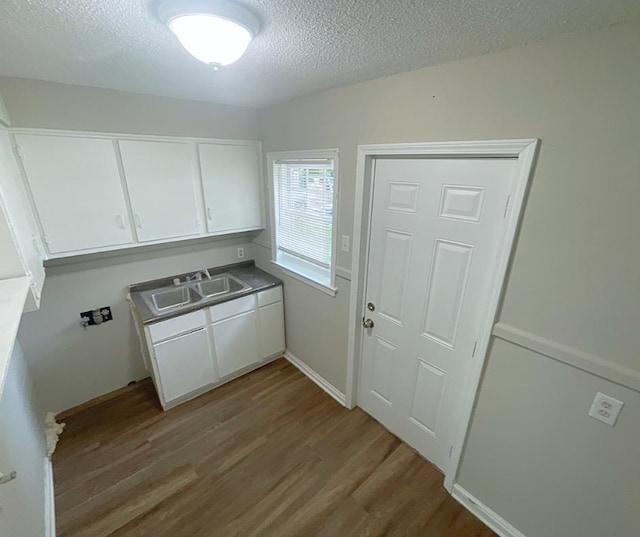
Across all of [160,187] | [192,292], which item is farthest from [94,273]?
[160,187]

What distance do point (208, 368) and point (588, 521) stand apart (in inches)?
101

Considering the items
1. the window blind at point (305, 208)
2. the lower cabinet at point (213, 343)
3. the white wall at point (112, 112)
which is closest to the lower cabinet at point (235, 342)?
the lower cabinet at point (213, 343)

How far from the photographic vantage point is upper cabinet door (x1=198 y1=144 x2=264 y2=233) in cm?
246

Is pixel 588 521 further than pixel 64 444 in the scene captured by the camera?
No

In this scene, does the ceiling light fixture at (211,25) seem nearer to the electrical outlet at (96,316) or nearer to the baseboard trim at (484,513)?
the electrical outlet at (96,316)

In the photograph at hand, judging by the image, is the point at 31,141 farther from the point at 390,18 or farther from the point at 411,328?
the point at 411,328

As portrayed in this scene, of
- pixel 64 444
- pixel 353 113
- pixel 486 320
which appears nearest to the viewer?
pixel 486 320

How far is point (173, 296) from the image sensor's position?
2654 millimetres

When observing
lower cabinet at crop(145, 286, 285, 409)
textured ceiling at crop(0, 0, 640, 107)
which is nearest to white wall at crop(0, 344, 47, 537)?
lower cabinet at crop(145, 286, 285, 409)

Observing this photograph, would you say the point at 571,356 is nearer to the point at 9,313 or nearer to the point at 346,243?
the point at 346,243

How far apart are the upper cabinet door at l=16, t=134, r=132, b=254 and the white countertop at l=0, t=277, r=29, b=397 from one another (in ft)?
2.92

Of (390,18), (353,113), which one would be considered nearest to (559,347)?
(390,18)

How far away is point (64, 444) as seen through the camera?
2109 millimetres

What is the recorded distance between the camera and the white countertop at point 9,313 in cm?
75
